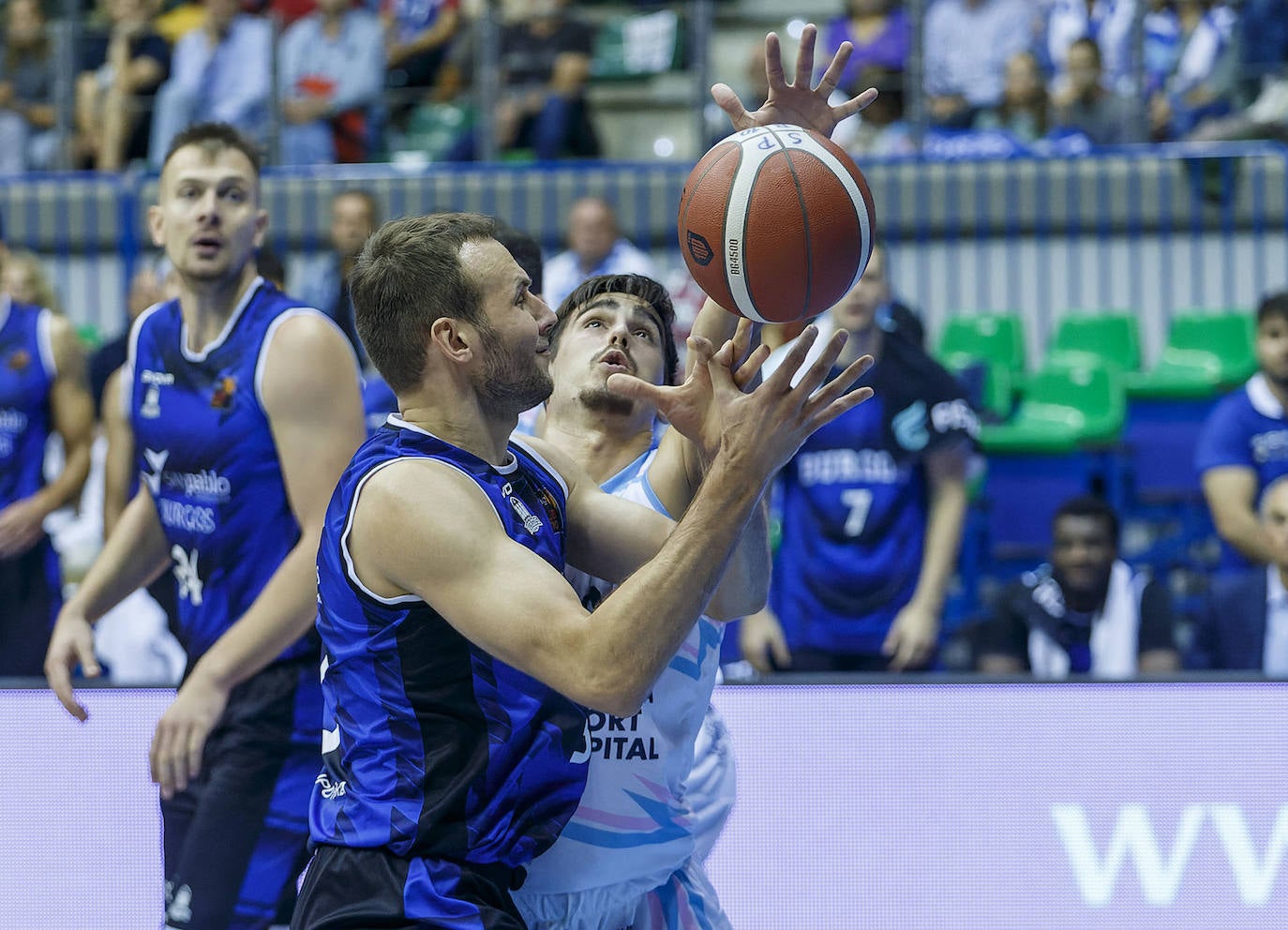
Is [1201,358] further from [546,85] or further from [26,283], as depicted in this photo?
[26,283]

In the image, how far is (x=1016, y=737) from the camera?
14.2 ft

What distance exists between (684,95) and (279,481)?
7525 millimetres

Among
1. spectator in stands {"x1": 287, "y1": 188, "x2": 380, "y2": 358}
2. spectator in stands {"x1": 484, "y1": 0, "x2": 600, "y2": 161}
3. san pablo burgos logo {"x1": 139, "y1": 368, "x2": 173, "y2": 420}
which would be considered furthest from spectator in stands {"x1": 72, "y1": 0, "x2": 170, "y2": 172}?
san pablo burgos logo {"x1": 139, "y1": 368, "x2": 173, "y2": 420}

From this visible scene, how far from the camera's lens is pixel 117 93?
10930mm

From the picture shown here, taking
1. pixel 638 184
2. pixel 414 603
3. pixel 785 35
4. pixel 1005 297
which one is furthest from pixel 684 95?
pixel 414 603

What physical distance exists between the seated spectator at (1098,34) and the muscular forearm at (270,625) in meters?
7.13

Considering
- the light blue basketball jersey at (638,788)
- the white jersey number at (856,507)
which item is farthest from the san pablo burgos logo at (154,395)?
the white jersey number at (856,507)

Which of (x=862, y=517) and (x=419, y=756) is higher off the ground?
(x=419, y=756)

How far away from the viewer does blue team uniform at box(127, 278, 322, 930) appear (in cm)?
407

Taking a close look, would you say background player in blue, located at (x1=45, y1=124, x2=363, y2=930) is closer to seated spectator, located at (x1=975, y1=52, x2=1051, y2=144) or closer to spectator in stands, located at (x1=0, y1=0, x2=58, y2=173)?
seated spectator, located at (x1=975, y1=52, x2=1051, y2=144)

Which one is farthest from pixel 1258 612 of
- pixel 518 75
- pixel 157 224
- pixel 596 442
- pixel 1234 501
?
pixel 518 75

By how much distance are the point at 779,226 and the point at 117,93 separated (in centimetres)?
877

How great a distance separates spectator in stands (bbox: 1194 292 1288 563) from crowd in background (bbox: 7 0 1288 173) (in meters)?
3.18

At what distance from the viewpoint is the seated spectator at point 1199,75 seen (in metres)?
9.83
